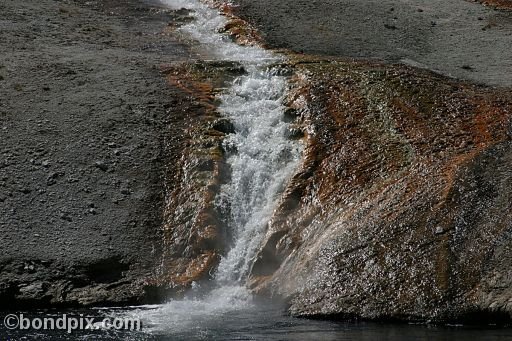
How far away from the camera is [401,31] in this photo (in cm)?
3111

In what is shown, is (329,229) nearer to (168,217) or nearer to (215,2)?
(168,217)

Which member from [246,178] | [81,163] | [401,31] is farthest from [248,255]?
[401,31]

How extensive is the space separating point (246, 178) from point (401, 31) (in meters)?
13.8

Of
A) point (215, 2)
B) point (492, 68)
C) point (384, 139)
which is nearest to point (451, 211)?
point (384, 139)

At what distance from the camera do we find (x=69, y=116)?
22453mm

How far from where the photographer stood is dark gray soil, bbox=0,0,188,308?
57.5 feet

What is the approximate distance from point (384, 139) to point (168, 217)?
19.7ft

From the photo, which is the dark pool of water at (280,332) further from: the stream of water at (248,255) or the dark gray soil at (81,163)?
the dark gray soil at (81,163)

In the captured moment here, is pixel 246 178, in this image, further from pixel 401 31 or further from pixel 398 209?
pixel 401 31

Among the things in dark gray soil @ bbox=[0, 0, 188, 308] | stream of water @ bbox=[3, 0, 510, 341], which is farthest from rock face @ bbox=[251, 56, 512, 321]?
dark gray soil @ bbox=[0, 0, 188, 308]

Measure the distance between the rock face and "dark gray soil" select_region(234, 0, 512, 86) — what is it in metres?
4.41

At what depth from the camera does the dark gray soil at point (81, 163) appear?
1753cm

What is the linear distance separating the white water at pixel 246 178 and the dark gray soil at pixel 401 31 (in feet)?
9.80

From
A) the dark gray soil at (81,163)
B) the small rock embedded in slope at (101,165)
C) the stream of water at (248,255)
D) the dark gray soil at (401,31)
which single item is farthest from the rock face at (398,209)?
the small rock embedded in slope at (101,165)
